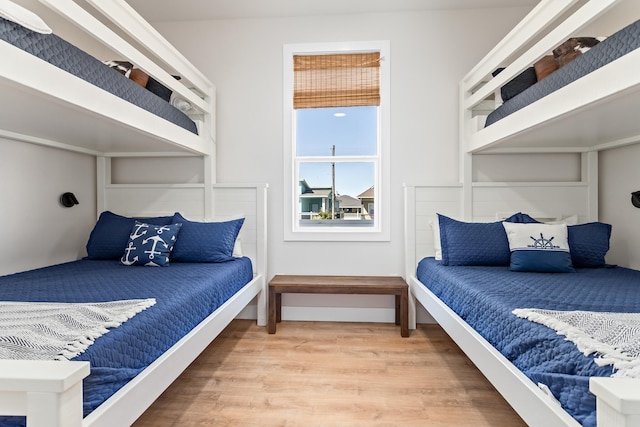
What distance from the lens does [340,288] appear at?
2754mm

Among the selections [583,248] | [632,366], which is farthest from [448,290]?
[632,366]

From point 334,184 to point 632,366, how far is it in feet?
8.57

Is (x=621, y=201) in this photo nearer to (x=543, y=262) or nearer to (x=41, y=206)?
(x=543, y=262)

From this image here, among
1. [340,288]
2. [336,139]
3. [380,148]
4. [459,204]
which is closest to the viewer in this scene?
[340,288]

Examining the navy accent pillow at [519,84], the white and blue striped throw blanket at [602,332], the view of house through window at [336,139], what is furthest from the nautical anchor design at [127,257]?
the navy accent pillow at [519,84]

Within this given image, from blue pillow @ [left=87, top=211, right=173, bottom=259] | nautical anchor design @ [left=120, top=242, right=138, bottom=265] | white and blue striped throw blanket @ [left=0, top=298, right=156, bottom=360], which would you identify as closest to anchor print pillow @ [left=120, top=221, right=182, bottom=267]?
nautical anchor design @ [left=120, top=242, right=138, bottom=265]

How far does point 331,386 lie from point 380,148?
6.39ft

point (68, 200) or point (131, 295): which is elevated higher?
point (68, 200)

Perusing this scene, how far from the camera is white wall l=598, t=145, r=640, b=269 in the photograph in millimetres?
2572

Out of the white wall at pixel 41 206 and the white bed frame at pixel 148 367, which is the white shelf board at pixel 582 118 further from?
the white wall at pixel 41 206

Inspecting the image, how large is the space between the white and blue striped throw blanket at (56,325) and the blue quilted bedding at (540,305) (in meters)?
1.33

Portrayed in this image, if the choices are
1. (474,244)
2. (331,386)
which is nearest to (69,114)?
(331,386)

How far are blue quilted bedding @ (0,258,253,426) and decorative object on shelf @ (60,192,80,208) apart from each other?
0.50 m

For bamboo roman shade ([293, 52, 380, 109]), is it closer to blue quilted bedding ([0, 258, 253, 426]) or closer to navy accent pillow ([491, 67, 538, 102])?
navy accent pillow ([491, 67, 538, 102])
